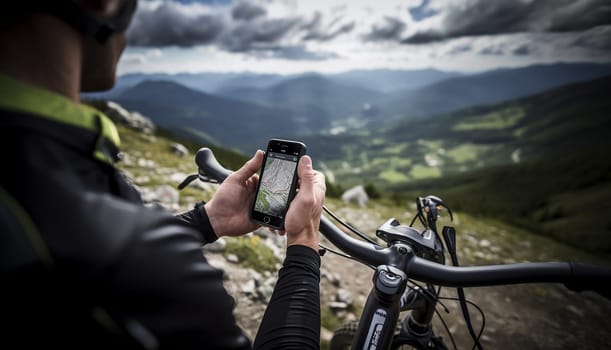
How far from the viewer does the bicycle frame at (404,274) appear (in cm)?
143

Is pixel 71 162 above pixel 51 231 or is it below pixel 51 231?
above

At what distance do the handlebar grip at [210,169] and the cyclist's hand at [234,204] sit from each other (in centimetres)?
17

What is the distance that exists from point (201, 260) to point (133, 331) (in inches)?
11.0

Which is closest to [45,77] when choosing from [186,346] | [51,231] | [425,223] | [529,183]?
[51,231]

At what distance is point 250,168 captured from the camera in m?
2.52

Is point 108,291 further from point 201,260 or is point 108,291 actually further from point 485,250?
point 485,250

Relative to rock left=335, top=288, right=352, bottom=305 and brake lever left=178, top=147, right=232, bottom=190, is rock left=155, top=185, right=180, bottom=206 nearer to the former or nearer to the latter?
rock left=335, top=288, right=352, bottom=305

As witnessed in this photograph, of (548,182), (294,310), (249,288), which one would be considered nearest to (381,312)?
(294,310)

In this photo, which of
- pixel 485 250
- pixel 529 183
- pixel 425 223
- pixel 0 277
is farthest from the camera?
pixel 529 183

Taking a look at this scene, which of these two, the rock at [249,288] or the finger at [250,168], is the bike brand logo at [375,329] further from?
the rock at [249,288]

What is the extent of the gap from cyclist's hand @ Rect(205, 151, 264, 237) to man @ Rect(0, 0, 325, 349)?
4.53ft

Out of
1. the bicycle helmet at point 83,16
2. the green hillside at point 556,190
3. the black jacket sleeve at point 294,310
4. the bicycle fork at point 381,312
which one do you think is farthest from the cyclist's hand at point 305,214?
the green hillside at point 556,190

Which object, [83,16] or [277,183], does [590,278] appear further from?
[83,16]

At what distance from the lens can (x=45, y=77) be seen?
97 centimetres
